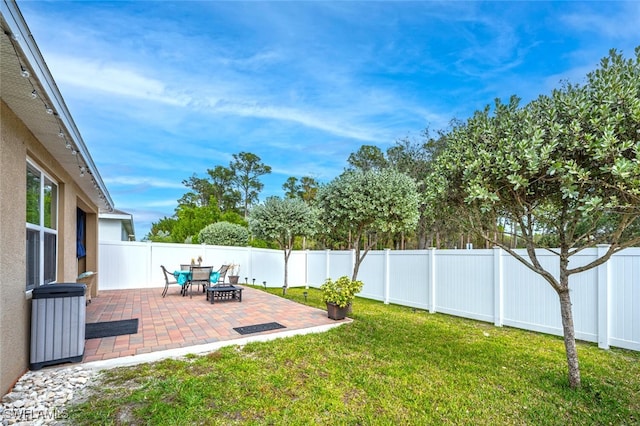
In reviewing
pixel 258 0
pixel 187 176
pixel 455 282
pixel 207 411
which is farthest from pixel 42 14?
pixel 187 176

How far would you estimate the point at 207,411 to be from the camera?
9.88 ft

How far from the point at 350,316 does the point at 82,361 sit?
490 centimetres

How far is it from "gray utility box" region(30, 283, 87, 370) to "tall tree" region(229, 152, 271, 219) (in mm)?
33796

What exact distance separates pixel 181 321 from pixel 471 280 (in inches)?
264

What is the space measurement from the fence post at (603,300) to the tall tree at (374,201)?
361 cm

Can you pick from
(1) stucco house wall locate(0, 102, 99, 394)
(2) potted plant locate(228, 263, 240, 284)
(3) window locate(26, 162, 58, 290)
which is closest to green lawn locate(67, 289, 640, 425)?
(1) stucco house wall locate(0, 102, 99, 394)

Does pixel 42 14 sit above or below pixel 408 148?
below

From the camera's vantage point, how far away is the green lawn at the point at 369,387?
302 centimetres

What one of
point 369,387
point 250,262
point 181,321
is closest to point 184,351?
point 181,321

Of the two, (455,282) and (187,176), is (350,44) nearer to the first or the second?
(455,282)

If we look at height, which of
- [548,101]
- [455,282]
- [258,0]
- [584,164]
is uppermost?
[258,0]

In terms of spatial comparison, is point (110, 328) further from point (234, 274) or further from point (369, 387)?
point (234, 274)

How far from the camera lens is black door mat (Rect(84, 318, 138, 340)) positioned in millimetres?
5245

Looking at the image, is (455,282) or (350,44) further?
(350,44)
